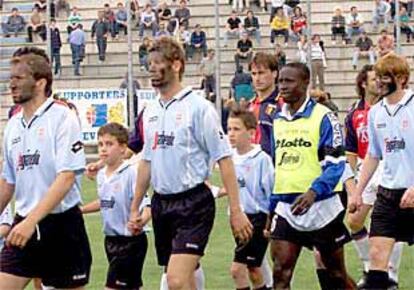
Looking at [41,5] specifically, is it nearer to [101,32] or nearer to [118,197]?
[101,32]

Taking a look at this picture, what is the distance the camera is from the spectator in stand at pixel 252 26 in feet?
129

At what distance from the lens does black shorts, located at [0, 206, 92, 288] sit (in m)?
9.10

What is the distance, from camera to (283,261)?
10.5 m

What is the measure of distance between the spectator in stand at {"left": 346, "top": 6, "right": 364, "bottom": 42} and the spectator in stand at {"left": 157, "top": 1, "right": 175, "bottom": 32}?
5.31m

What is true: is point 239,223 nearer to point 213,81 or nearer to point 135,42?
point 213,81

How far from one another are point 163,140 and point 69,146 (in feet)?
3.47

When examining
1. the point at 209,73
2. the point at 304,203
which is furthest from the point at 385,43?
the point at 304,203

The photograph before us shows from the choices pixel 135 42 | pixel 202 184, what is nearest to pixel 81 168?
pixel 202 184

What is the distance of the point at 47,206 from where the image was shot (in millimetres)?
8711

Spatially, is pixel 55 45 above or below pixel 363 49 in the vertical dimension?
above

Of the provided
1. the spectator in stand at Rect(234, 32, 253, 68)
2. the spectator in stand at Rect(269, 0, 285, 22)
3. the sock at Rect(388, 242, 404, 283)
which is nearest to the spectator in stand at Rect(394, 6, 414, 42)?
the spectator in stand at Rect(269, 0, 285, 22)

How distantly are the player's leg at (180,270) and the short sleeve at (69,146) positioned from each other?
3.53 ft

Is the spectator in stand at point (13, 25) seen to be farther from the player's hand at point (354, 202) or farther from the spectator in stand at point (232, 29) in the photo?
the player's hand at point (354, 202)

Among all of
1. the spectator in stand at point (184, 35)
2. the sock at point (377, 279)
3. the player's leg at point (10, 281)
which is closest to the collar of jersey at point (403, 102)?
the sock at point (377, 279)
